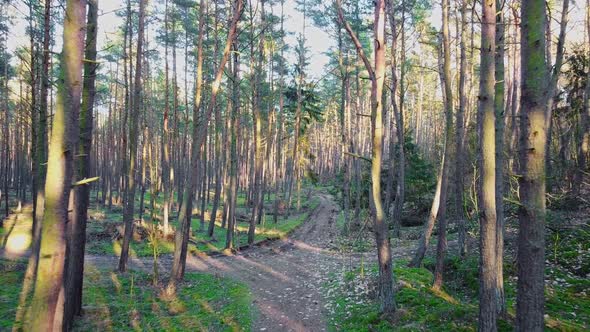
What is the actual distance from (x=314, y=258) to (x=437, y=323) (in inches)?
391

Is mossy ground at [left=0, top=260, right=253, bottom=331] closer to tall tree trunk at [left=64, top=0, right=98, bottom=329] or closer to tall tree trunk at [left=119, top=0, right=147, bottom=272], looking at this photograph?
tall tree trunk at [left=64, top=0, right=98, bottom=329]

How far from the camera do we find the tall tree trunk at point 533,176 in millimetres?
3848

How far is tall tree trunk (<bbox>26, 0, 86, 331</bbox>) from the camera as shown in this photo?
366 cm

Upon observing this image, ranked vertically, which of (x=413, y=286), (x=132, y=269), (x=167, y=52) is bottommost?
(x=132, y=269)

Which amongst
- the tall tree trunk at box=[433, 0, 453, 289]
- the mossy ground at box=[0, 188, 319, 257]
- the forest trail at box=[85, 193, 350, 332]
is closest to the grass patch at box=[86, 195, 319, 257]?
the mossy ground at box=[0, 188, 319, 257]

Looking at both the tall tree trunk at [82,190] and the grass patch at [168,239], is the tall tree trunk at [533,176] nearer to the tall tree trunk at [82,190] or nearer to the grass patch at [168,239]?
the tall tree trunk at [82,190]

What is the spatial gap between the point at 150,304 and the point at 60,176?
7517 millimetres

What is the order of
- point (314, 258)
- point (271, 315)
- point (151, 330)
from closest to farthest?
point (151, 330)
point (271, 315)
point (314, 258)

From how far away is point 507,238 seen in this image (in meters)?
12.3

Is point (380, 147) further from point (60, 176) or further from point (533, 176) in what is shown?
point (60, 176)

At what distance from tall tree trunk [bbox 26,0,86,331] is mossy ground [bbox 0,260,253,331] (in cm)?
464

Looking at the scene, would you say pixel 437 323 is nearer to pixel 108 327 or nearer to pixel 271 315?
pixel 271 315

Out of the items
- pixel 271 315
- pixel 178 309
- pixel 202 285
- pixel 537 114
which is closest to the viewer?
pixel 537 114

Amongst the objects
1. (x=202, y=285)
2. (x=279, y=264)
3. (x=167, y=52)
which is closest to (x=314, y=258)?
(x=279, y=264)
